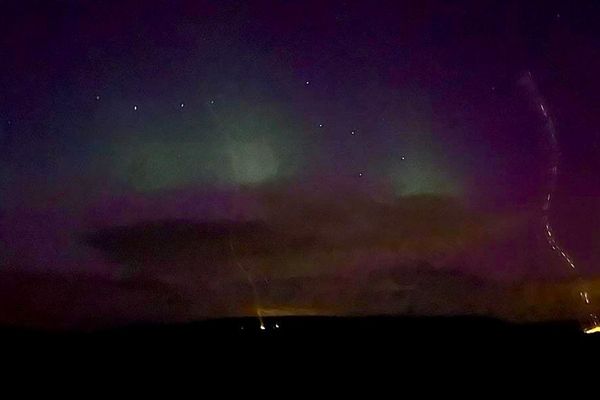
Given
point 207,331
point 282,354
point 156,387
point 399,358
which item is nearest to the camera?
point 156,387

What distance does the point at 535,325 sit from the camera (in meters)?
28.3

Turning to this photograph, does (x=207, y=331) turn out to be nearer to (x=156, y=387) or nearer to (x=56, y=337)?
(x=56, y=337)

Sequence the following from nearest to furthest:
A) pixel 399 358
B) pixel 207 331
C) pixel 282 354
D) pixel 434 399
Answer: pixel 434 399 < pixel 399 358 < pixel 282 354 < pixel 207 331

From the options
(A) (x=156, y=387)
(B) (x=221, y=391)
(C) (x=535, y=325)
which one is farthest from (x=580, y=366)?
(C) (x=535, y=325)

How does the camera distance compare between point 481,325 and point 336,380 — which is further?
point 481,325

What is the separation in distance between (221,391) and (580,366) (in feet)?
23.8

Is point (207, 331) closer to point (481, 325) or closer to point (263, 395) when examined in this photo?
point (481, 325)

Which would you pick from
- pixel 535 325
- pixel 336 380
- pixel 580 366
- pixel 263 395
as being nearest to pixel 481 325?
pixel 535 325

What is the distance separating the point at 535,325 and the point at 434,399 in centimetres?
1634

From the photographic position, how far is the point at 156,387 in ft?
46.4

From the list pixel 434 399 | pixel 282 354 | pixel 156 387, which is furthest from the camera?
pixel 282 354

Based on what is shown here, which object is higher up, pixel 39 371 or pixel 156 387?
pixel 39 371

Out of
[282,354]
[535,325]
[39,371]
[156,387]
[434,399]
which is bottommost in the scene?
[434,399]

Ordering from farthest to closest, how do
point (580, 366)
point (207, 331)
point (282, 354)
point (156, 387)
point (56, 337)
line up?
point (207, 331), point (56, 337), point (282, 354), point (580, 366), point (156, 387)
